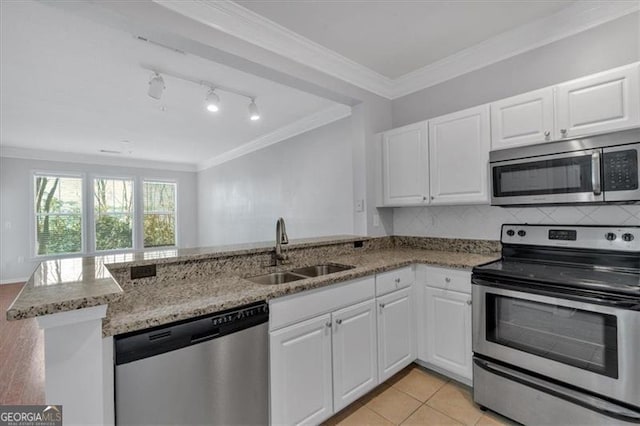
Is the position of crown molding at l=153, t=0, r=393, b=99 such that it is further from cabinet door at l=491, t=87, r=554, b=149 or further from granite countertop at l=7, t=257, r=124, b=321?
granite countertop at l=7, t=257, r=124, b=321

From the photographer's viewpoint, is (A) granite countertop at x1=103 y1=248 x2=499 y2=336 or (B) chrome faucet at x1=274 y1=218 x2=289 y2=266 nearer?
(A) granite countertop at x1=103 y1=248 x2=499 y2=336

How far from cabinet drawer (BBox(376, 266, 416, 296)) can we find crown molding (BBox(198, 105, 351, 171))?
2.28 m

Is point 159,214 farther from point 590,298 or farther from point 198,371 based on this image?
point 590,298

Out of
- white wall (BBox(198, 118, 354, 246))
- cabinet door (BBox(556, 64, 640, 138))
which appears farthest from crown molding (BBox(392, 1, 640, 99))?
white wall (BBox(198, 118, 354, 246))

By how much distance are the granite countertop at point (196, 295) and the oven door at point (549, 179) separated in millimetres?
524

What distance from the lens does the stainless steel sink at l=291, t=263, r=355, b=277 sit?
2.20m

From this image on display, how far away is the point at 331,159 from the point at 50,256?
21.2 feet

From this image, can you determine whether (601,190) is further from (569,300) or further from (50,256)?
(50,256)

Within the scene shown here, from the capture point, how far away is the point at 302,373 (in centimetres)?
160

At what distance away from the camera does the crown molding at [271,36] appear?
186 centimetres

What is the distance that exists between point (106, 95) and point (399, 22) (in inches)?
127

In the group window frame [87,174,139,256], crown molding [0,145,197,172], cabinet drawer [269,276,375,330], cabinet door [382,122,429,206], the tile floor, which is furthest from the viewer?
window frame [87,174,139,256]

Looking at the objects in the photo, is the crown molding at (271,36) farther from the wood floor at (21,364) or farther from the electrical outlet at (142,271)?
the wood floor at (21,364)

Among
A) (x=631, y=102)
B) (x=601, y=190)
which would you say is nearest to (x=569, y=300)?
(x=601, y=190)
